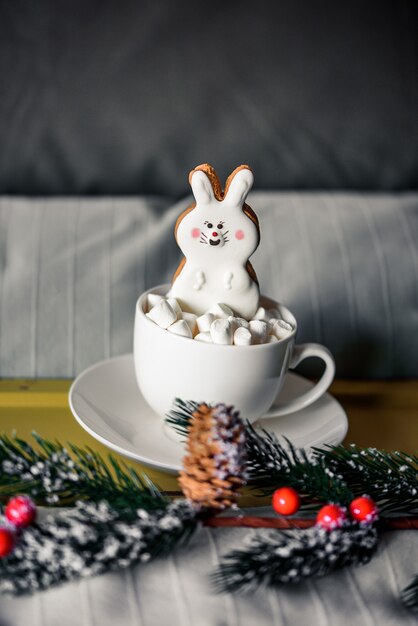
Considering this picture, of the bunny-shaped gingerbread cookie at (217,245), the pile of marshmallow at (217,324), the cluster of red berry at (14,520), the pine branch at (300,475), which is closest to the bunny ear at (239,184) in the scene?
the bunny-shaped gingerbread cookie at (217,245)

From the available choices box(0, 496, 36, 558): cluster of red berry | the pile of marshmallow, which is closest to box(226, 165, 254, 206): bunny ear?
the pile of marshmallow

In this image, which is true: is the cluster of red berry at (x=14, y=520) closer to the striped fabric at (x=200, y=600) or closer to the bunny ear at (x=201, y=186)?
the striped fabric at (x=200, y=600)

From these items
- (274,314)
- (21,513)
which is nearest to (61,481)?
(21,513)

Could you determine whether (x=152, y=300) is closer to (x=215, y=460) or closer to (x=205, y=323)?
(x=205, y=323)

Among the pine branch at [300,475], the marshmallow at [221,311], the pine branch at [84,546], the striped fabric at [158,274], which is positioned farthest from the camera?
the striped fabric at [158,274]

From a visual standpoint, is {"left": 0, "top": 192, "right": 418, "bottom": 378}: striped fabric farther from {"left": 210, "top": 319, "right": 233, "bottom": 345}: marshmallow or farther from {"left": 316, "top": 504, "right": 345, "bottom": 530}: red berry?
{"left": 316, "top": 504, "right": 345, "bottom": 530}: red berry
